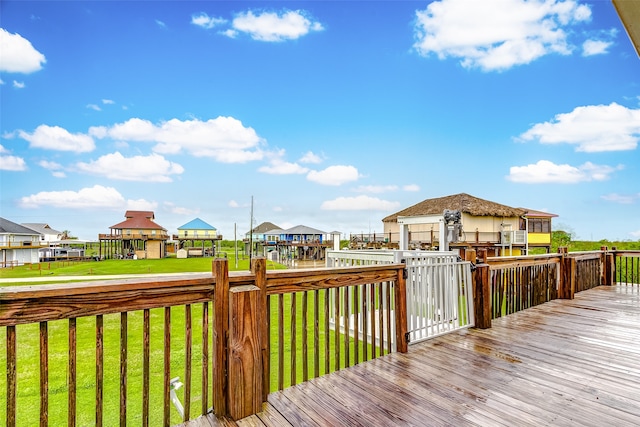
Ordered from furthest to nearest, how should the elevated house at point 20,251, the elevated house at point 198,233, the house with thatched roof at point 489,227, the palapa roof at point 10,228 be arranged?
the elevated house at point 198,233, the elevated house at point 20,251, the house with thatched roof at point 489,227, the palapa roof at point 10,228

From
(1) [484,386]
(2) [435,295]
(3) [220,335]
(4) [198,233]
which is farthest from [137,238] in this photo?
(1) [484,386]

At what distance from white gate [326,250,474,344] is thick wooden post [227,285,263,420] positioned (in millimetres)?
1775

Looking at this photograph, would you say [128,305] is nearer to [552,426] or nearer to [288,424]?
[288,424]

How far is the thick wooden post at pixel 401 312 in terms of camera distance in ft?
10.1

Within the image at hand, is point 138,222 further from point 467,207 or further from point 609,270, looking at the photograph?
point 609,270

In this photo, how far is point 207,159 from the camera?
38938 mm

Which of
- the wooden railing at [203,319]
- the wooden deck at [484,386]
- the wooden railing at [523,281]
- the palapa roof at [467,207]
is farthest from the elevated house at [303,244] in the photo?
the wooden railing at [203,319]

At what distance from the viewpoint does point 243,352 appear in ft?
6.53

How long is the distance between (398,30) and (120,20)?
11.4 m

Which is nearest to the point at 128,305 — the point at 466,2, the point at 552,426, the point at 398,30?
the point at 552,426

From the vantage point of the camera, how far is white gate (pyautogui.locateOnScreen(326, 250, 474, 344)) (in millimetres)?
3475

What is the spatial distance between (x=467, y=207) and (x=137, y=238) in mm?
37857

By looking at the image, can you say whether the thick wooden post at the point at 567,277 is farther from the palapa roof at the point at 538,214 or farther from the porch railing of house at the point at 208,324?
the palapa roof at the point at 538,214

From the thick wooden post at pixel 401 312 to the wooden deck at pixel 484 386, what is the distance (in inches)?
4.0
